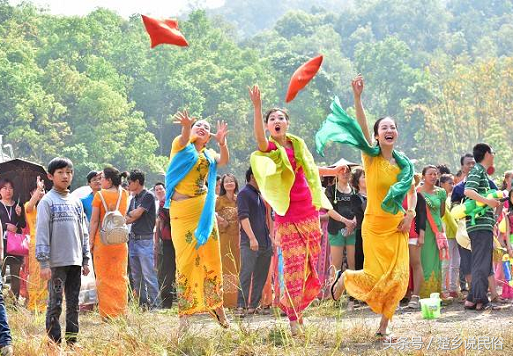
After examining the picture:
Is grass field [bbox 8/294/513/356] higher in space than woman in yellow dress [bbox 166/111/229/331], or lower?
lower

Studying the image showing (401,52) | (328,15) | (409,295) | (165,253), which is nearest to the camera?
(409,295)

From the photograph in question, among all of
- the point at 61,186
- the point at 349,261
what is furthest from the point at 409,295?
the point at 61,186

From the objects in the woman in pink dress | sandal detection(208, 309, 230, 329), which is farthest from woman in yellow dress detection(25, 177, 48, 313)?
the woman in pink dress

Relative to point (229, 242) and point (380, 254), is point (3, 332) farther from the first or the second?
point (229, 242)

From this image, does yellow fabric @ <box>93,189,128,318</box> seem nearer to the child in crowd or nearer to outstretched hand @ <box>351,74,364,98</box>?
the child in crowd

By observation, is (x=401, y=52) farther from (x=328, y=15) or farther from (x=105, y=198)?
(x=105, y=198)

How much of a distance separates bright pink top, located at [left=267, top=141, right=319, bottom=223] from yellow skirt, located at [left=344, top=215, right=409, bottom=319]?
0.52m

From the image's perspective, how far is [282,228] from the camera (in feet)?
24.9

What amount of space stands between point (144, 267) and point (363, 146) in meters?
4.63

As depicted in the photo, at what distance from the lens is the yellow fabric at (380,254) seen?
724cm

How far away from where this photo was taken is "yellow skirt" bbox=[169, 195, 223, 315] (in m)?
7.94

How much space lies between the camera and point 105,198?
969 cm

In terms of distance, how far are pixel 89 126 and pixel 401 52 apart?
4975cm

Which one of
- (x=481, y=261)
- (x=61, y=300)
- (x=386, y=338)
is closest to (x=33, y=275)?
(x=61, y=300)
